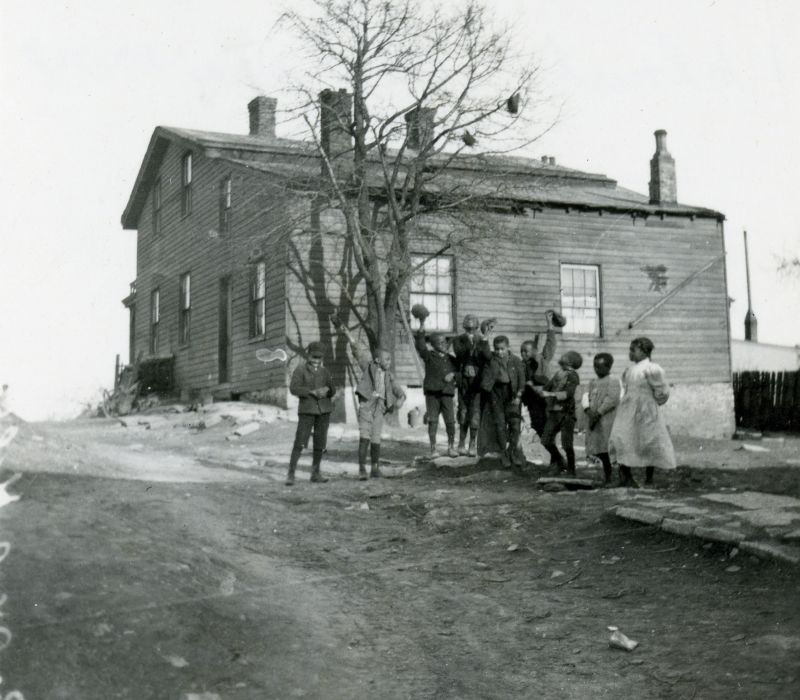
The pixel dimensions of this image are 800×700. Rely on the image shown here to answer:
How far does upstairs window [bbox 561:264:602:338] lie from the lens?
20172 mm

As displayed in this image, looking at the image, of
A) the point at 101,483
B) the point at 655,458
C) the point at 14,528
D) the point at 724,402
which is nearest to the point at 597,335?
the point at 724,402

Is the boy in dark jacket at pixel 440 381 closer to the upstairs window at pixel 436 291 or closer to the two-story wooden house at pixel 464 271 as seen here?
the two-story wooden house at pixel 464 271

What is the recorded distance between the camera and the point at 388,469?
11570mm

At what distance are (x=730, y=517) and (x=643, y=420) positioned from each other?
1.91 meters

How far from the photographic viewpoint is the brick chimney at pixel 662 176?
21828 mm

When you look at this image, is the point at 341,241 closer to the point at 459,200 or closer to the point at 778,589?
the point at 459,200

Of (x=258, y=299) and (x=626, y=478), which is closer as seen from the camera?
(x=626, y=478)

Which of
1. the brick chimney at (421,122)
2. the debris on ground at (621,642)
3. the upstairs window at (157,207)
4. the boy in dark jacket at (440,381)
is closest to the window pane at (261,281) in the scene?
the brick chimney at (421,122)

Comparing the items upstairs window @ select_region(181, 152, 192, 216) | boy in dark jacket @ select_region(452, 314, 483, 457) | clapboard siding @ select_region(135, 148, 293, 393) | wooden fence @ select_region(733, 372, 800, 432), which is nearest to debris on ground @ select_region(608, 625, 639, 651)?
boy in dark jacket @ select_region(452, 314, 483, 457)

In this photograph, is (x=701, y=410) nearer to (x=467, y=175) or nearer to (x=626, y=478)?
(x=467, y=175)

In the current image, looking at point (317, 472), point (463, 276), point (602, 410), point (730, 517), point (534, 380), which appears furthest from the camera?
point (463, 276)

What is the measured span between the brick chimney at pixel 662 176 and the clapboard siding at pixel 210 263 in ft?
32.2

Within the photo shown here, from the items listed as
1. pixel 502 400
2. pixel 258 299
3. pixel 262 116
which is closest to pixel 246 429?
pixel 258 299

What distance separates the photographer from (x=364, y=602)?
5.75 meters
